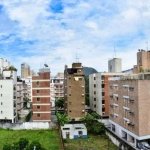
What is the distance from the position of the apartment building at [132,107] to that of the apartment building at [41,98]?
36.5ft

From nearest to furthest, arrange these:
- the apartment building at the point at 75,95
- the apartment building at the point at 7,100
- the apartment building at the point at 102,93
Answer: the apartment building at the point at 7,100 < the apartment building at the point at 75,95 < the apartment building at the point at 102,93

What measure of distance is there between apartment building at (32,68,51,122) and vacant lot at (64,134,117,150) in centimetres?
784

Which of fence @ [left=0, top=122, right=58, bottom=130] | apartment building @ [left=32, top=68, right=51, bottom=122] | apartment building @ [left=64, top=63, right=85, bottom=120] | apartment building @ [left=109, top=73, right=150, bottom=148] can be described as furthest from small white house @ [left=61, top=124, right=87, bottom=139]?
apartment building @ [left=64, top=63, right=85, bottom=120]

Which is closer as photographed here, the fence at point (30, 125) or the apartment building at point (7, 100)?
the fence at point (30, 125)

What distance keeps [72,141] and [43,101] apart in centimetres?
934

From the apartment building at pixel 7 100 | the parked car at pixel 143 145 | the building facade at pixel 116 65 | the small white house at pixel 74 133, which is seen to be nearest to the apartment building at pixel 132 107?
the parked car at pixel 143 145

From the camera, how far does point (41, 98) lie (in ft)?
120

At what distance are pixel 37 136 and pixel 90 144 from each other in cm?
769

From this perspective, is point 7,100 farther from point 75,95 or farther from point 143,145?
point 143,145

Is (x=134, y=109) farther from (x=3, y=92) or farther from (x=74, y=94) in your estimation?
(x=3, y=92)

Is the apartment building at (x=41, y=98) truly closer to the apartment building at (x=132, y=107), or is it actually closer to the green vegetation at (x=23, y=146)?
the apartment building at (x=132, y=107)

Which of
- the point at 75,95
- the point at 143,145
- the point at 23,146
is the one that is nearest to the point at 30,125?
the point at 75,95

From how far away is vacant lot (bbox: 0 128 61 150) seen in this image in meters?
27.8

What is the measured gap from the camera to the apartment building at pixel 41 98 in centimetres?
3631
